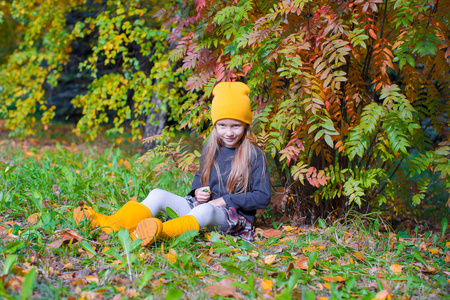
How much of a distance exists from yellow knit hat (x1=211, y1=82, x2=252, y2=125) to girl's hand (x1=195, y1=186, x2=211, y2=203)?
0.48 m

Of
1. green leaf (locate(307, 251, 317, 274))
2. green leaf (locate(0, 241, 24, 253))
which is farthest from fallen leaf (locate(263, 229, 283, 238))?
green leaf (locate(0, 241, 24, 253))

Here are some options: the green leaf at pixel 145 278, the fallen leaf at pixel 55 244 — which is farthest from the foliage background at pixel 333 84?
the fallen leaf at pixel 55 244

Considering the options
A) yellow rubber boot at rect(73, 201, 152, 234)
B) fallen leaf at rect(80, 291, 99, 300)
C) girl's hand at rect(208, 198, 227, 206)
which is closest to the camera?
fallen leaf at rect(80, 291, 99, 300)

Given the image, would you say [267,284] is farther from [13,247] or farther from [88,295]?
[13,247]

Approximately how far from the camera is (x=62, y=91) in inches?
404

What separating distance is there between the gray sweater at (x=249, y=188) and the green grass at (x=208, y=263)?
0.23 meters

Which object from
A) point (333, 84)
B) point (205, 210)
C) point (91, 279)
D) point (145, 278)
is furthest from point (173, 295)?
point (333, 84)

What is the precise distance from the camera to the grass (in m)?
1.66

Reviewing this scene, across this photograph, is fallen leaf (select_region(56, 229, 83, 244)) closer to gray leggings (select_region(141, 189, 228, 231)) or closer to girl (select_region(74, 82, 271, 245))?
girl (select_region(74, 82, 271, 245))

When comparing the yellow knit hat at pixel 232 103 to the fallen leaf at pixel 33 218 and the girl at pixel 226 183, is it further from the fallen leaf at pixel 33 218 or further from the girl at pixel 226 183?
the fallen leaf at pixel 33 218

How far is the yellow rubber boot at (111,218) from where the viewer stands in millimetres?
2227

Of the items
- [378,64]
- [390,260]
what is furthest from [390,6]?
[390,260]

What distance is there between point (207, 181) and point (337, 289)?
1177mm

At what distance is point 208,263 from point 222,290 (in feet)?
1.29
